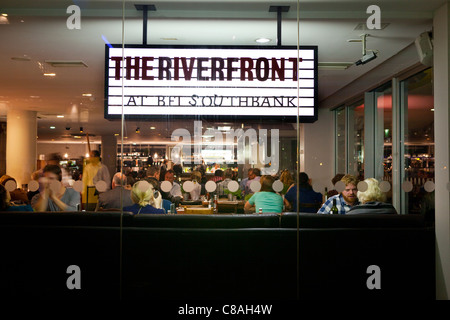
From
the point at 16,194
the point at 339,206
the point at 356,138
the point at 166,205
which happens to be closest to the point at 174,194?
the point at 166,205

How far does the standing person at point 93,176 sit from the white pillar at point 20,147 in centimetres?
67

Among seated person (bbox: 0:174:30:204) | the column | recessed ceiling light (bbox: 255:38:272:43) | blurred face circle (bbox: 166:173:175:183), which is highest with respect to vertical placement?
recessed ceiling light (bbox: 255:38:272:43)

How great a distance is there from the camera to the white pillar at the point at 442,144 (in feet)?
13.0

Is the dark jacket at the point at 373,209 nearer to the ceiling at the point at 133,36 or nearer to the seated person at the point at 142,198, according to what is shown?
the ceiling at the point at 133,36

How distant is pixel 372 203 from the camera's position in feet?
14.3

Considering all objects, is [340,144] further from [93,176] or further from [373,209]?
[93,176]

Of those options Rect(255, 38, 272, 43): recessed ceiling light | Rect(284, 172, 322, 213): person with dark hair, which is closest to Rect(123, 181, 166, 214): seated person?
Rect(284, 172, 322, 213): person with dark hair

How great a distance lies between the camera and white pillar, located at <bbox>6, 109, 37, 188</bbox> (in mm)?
5066

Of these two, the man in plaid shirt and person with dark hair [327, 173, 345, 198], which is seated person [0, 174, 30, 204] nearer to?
the man in plaid shirt

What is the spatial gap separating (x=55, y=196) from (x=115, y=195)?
0.65 metres

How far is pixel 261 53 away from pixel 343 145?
116 inches

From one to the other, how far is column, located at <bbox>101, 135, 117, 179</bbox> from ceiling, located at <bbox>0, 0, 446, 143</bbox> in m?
0.09

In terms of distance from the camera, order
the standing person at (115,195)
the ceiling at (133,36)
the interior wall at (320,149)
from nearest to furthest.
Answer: the ceiling at (133,36) < the standing person at (115,195) < the interior wall at (320,149)

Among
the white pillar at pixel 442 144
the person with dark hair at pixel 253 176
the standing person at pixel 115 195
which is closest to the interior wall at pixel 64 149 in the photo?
the standing person at pixel 115 195
